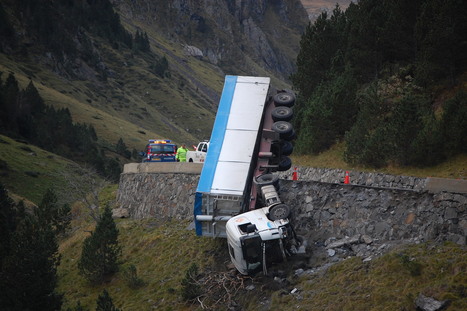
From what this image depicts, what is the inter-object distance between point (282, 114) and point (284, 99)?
41.0 inches

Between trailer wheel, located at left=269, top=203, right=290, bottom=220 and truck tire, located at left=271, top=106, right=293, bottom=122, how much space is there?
5.50 m

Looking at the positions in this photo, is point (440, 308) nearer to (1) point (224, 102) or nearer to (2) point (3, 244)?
(1) point (224, 102)

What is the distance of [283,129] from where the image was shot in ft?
71.0

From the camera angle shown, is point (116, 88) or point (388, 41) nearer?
point (388, 41)

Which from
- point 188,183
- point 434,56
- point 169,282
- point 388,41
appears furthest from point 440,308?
point 388,41

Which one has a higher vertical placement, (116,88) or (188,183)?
(116,88)

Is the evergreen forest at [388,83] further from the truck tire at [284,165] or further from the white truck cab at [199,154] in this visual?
the white truck cab at [199,154]

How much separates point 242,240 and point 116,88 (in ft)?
452

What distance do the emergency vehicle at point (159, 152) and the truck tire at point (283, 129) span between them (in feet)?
51.9

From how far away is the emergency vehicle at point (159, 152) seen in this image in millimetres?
36719

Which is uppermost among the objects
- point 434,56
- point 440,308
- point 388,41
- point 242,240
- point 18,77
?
point 18,77

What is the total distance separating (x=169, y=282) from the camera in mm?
21688

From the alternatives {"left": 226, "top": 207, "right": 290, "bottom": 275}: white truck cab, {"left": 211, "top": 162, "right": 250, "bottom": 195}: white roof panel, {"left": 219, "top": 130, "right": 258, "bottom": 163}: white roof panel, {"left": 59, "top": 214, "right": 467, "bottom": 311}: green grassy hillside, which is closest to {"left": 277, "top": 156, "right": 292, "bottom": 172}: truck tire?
{"left": 219, "top": 130, "right": 258, "bottom": 163}: white roof panel

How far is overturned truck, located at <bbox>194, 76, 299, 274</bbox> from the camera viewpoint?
1736 cm
